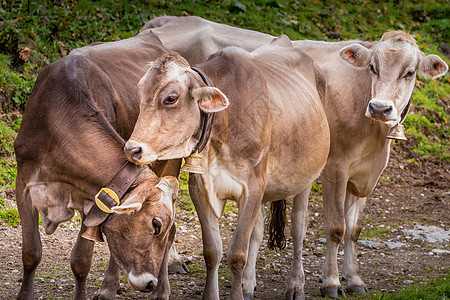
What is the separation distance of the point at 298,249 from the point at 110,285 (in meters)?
1.99

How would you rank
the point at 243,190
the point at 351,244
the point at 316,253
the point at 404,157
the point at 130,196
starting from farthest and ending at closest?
the point at 404,157 < the point at 316,253 < the point at 351,244 < the point at 243,190 < the point at 130,196

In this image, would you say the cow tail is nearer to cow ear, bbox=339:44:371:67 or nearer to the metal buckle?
cow ear, bbox=339:44:371:67

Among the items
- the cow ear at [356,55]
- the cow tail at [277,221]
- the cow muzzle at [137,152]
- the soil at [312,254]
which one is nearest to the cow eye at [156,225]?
the cow muzzle at [137,152]

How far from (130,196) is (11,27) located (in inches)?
258

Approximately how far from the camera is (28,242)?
559 cm

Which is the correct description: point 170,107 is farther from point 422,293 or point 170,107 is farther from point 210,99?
point 422,293

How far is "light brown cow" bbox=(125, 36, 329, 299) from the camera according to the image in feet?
17.2

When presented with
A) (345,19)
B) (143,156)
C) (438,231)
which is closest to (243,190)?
(143,156)

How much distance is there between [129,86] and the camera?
643 cm

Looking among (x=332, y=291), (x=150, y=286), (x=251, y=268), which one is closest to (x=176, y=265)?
(x=251, y=268)

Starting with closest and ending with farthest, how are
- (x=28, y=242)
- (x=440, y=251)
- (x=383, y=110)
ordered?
(x=28, y=242)
(x=383, y=110)
(x=440, y=251)

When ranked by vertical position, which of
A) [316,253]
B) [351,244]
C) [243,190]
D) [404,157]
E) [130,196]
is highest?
[130,196]

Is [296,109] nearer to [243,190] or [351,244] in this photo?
[243,190]

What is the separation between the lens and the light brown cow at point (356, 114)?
706 centimetres
